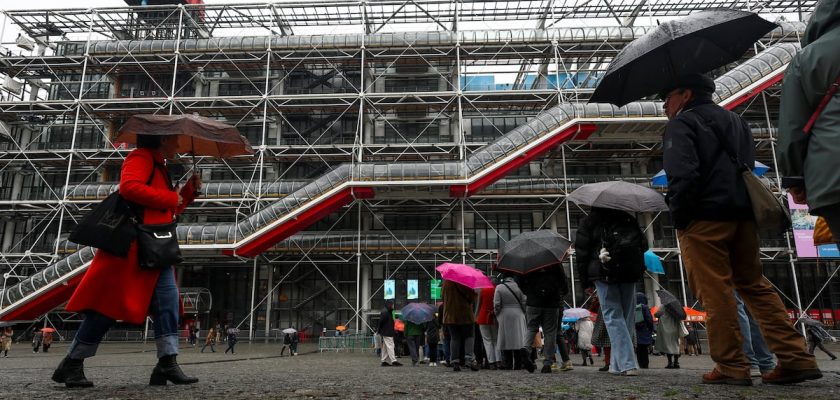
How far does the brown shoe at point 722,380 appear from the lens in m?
2.85

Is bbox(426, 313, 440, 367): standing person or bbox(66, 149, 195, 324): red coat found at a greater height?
bbox(66, 149, 195, 324): red coat

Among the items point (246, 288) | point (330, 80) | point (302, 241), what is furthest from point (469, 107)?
point (246, 288)

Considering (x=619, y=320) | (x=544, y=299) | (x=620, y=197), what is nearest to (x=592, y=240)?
(x=620, y=197)

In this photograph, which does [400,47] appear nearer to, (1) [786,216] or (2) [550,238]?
(2) [550,238]

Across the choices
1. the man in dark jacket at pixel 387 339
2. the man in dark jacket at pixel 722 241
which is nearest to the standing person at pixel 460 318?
the man in dark jacket at pixel 387 339

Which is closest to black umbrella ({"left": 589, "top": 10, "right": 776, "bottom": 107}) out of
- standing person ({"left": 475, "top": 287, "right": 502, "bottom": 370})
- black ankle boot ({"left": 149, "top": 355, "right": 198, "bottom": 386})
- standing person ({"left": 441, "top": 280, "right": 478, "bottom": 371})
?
standing person ({"left": 441, "top": 280, "right": 478, "bottom": 371})

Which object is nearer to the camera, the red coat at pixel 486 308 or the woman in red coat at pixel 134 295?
the woman in red coat at pixel 134 295

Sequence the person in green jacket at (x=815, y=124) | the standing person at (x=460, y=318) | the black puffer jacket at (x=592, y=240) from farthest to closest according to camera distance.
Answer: the standing person at (x=460, y=318) < the black puffer jacket at (x=592, y=240) < the person in green jacket at (x=815, y=124)

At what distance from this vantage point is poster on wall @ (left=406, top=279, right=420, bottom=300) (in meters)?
22.9

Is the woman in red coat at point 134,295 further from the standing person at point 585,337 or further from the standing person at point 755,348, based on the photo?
the standing person at point 585,337

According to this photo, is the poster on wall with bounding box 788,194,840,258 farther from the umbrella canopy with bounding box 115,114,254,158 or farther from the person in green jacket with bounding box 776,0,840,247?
the umbrella canopy with bounding box 115,114,254,158

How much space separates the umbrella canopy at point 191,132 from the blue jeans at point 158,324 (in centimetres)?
102

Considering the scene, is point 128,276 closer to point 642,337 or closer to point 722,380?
point 722,380

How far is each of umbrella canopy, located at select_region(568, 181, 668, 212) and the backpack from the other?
35 cm
